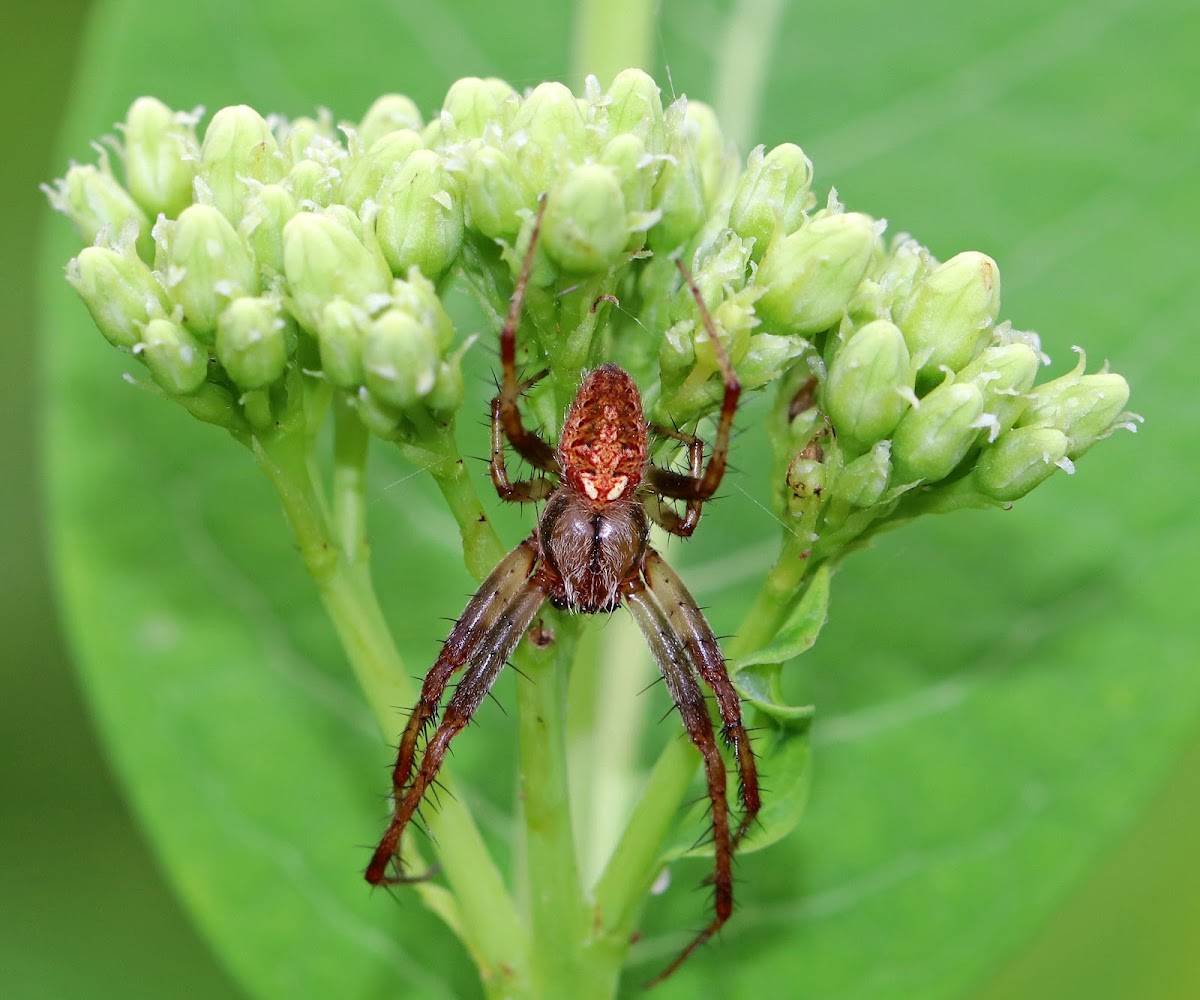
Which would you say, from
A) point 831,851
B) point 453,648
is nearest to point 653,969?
point 831,851

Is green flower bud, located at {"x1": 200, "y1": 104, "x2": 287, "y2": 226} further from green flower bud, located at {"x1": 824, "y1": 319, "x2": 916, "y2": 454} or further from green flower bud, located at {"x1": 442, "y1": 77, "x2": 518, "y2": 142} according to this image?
green flower bud, located at {"x1": 824, "y1": 319, "x2": 916, "y2": 454}

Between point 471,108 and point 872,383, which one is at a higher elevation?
point 471,108

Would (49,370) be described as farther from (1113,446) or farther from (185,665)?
(1113,446)

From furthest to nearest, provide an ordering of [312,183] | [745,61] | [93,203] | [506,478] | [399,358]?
1. [745,61]
2. [506,478]
3. [93,203]
4. [312,183]
5. [399,358]

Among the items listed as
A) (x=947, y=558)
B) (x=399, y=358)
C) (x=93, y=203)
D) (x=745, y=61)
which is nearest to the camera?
(x=399, y=358)

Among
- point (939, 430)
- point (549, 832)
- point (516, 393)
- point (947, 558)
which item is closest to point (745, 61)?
point (947, 558)

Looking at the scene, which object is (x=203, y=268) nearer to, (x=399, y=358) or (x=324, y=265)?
(x=324, y=265)

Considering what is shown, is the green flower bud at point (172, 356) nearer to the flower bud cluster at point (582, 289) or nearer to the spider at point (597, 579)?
the flower bud cluster at point (582, 289)

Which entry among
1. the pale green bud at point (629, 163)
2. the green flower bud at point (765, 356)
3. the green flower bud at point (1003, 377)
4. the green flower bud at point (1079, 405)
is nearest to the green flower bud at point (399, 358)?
the pale green bud at point (629, 163)

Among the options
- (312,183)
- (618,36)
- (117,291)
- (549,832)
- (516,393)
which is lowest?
(549,832)
